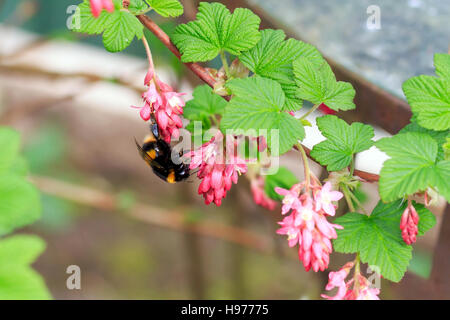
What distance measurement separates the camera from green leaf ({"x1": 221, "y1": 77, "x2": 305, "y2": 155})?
2.15 ft

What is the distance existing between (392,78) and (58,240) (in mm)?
2282

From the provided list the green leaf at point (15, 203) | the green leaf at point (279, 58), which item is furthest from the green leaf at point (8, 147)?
the green leaf at point (279, 58)

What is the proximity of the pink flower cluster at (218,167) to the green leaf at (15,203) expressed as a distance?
12.4 inches

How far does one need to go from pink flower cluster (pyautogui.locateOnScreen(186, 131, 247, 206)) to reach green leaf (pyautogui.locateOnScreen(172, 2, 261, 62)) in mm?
124

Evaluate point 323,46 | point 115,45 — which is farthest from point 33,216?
point 323,46

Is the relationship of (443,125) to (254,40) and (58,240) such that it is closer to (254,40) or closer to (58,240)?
(254,40)

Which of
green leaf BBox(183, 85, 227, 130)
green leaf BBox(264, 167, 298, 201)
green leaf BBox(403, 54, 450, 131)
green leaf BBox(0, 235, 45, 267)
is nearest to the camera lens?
green leaf BBox(403, 54, 450, 131)

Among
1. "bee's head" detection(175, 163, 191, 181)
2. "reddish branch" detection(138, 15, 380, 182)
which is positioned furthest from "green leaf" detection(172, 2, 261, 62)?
"bee's head" detection(175, 163, 191, 181)

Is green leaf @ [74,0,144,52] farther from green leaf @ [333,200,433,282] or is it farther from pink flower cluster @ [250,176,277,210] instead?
pink flower cluster @ [250,176,277,210]

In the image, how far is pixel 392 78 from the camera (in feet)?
3.90

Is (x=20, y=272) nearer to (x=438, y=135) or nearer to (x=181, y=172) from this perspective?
(x=181, y=172)

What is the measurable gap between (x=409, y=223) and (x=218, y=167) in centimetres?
28

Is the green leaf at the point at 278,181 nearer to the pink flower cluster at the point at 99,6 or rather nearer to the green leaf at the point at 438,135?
the green leaf at the point at 438,135

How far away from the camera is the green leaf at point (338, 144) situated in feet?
2.51
